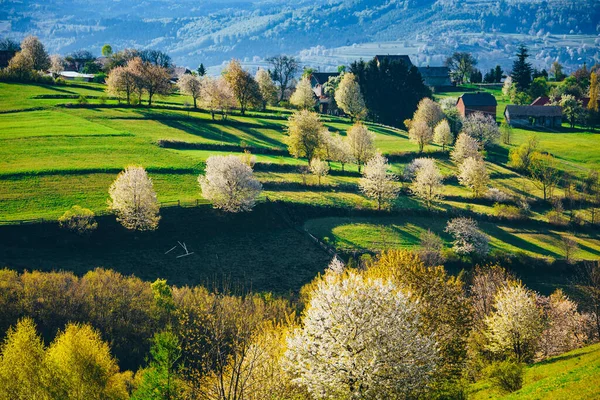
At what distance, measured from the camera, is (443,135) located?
352 ft

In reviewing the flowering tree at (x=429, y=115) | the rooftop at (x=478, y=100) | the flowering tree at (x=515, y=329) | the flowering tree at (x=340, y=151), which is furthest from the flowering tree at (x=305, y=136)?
the rooftop at (x=478, y=100)

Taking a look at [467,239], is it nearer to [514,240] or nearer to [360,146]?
[514,240]

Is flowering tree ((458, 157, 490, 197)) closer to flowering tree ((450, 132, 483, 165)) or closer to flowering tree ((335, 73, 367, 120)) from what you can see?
flowering tree ((450, 132, 483, 165))

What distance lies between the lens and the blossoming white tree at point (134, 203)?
64625mm

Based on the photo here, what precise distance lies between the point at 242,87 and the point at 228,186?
4907 centimetres

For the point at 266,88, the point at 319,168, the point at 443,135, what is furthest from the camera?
the point at 266,88

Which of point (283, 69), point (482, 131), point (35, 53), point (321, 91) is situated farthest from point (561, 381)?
point (283, 69)

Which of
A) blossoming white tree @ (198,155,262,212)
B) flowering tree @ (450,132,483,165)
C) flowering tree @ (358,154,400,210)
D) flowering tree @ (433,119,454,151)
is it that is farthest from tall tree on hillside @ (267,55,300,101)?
blossoming white tree @ (198,155,262,212)

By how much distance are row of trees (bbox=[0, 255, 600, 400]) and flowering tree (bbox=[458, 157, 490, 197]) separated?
100 ft

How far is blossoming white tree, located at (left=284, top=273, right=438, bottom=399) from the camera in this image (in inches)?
1110

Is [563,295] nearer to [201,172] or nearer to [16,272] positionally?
[201,172]

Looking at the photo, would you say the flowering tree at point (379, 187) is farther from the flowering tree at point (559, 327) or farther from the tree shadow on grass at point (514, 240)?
the flowering tree at point (559, 327)

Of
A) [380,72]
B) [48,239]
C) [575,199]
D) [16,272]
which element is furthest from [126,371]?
[380,72]

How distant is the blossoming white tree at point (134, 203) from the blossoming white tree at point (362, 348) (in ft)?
125
